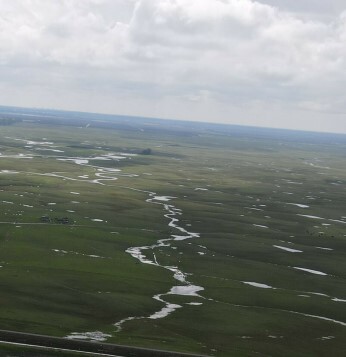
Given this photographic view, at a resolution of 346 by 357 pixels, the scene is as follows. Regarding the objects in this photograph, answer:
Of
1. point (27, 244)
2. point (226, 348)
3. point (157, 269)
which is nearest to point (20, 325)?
point (226, 348)

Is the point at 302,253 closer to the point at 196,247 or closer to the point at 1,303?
the point at 196,247

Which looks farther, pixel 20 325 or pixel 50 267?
pixel 50 267

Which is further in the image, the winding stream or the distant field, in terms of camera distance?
the winding stream

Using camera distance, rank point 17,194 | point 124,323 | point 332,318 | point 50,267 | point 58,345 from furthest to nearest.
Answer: point 17,194 → point 50,267 → point 332,318 → point 124,323 → point 58,345

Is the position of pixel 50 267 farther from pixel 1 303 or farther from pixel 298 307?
pixel 298 307

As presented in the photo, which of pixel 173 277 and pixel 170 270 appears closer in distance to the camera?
pixel 173 277

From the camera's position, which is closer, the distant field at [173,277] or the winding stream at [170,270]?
the distant field at [173,277]

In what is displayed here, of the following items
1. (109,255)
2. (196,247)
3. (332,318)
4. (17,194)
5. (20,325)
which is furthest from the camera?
(17,194)

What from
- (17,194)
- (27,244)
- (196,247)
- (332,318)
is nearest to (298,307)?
(332,318)

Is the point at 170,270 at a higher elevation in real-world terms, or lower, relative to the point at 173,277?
higher

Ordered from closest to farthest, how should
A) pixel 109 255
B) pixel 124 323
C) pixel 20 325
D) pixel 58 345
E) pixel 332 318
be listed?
pixel 58 345
pixel 20 325
pixel 124 323
pixel 332 318
pixel 109 255
